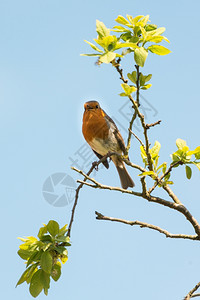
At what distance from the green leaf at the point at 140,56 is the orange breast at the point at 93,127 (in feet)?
12.0

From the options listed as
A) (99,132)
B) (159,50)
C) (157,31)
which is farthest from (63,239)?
(99,132)

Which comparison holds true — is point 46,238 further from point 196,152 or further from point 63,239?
point 196,152

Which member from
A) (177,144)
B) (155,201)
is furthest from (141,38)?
(155,201)

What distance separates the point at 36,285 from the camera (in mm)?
2803

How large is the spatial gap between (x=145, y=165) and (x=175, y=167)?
259 mm

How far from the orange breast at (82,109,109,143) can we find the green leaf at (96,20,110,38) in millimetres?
3604

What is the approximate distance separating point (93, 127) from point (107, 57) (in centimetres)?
377

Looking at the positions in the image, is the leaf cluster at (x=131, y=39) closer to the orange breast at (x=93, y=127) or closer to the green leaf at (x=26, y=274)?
the green leaf at (x=26, y=274)

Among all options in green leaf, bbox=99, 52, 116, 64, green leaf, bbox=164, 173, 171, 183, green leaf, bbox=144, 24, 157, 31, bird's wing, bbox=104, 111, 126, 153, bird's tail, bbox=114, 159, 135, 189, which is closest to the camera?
green leaf, bbox=99, 52, 116, 64

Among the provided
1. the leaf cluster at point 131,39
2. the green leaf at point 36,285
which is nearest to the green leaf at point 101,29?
the leaf cluster at point 131,39

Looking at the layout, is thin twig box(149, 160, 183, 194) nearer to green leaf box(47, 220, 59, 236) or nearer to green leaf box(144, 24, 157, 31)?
green leaf box(47, 220, 59, 236)

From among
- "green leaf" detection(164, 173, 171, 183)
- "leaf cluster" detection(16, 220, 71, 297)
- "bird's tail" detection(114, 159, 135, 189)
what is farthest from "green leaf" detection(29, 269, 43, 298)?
"bird's tail" detection(114, 159, 135, 189)

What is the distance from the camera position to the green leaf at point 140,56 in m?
2.49

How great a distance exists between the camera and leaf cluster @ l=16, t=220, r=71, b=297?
9.10 ft
